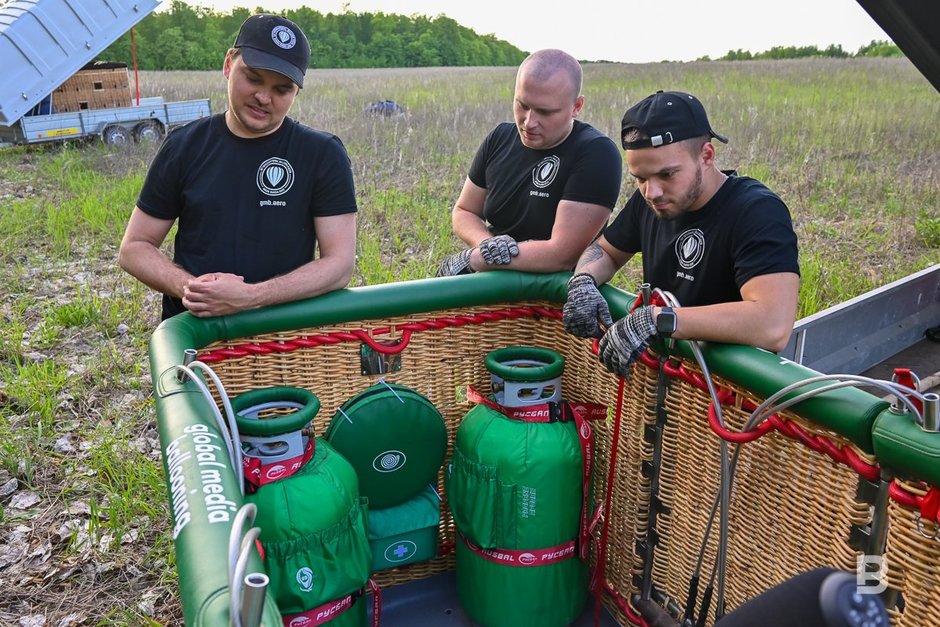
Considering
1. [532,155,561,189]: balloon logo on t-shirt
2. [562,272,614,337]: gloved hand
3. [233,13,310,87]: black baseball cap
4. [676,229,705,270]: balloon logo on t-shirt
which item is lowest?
[562,272,614,337]: gloved hand

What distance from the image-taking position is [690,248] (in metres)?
2.23

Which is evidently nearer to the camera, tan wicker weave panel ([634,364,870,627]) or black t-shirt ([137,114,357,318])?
tan wicker weave panel ([634,364,870,627])

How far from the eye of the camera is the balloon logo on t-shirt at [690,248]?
7.20 feet

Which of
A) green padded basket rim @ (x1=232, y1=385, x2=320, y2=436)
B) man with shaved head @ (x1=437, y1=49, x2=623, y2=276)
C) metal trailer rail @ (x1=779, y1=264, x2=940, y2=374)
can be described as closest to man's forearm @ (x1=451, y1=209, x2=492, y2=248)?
man with shaved head @ (x1=437, y1=49, x2=623, y2=276)

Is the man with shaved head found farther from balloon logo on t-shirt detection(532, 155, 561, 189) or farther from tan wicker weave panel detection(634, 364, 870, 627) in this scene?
tan wicker weave panel detection(634, 364, 870, 627)

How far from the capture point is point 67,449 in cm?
362

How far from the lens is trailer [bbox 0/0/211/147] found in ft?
36.0

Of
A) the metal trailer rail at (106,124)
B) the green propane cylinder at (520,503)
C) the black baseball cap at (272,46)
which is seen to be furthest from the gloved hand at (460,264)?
the metal trailer rail at (106,124)

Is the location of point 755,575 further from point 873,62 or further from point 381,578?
point 873,62

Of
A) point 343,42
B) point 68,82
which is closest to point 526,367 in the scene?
point 68,82

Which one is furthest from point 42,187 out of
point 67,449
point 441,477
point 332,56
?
point 332,56

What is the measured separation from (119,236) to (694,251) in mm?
6141

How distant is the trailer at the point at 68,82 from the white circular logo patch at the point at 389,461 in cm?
1053

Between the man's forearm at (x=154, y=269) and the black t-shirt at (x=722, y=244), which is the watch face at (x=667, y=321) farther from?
the man's forearm at (x=154, y=269)
